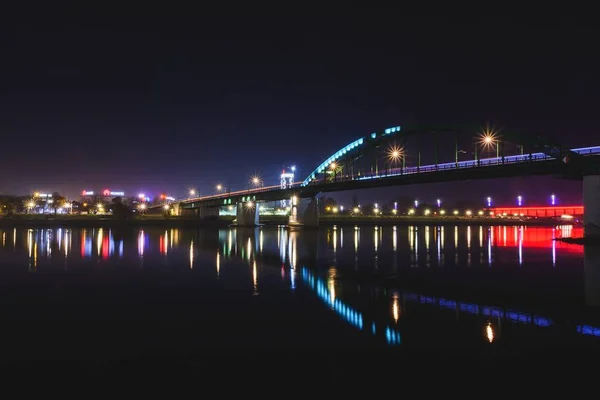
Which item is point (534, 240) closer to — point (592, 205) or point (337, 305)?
point (592, 205)

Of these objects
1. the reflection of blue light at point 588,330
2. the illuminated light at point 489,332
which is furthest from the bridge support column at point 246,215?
the reflection of blue light at point 588,330

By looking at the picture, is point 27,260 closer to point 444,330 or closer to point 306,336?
point 306,336

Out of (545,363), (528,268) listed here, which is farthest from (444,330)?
(528,268)

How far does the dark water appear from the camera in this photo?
10797 millimetres

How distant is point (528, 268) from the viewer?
84.8 feet

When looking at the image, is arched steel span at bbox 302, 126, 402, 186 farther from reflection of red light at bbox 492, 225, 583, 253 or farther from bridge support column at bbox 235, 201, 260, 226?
reflection of red light at bbox 492, 225, 583, 253

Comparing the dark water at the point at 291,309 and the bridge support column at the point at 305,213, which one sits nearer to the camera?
the dark water at the point at 291,309

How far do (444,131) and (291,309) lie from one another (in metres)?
72.5

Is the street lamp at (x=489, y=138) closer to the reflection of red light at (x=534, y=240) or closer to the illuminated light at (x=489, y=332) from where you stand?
the reflection of red light at (x=534, y=240)

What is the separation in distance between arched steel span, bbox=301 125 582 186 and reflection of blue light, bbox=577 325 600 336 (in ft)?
147

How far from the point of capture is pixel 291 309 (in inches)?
581

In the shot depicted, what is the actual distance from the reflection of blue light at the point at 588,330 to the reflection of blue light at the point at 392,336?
15.9ft

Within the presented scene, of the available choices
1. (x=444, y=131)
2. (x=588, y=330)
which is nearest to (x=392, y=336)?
(x=588, y=330)

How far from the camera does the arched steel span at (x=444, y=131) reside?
A: 5750 centimetres
